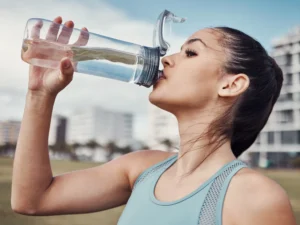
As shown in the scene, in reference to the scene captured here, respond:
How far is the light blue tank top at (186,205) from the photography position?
794 mm

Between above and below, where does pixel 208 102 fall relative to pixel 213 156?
above

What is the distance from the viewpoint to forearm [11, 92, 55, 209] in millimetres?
957

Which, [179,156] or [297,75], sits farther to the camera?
[297,75]

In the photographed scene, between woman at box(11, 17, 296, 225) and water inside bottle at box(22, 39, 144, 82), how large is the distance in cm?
3

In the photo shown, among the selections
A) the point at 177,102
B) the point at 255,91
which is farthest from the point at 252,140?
the point at 177,102

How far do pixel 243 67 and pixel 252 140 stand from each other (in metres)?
0.20

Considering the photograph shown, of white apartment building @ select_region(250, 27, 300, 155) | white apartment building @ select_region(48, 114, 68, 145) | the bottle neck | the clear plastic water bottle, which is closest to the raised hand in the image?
the clear plastic water bottle

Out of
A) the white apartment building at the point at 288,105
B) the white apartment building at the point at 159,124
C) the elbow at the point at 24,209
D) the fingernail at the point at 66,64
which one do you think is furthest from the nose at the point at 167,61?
the white apartment building at the point at 159,124

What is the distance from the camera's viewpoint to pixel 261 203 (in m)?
0.77

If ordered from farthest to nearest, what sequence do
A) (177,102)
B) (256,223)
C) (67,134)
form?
(67,134), (177,102), (256,223)

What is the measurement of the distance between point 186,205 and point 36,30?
19.1 inches

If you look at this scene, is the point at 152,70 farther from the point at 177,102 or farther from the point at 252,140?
the point at 252,140

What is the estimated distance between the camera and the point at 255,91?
98 cm

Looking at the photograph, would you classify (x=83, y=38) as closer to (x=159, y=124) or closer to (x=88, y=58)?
(x=88, y=58)
